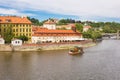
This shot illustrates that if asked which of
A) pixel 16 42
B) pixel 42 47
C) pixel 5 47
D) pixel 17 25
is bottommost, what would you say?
pixel 42 47

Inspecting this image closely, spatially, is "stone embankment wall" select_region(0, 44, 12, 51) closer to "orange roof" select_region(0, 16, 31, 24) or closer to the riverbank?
the riverbank

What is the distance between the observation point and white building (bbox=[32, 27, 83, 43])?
273 ft

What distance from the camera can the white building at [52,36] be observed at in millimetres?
83312

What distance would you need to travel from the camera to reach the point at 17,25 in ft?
266

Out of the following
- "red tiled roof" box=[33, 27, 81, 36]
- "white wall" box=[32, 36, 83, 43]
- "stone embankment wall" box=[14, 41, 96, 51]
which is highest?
"red tiled roof" box=[33, 27, 81, 36]

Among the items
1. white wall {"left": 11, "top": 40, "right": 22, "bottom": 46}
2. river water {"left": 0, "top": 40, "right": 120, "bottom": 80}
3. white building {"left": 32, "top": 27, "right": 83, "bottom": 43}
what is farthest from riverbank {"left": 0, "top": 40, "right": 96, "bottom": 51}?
river water {"left": 0, "top": 40, "right": 120, "bottom": 80}

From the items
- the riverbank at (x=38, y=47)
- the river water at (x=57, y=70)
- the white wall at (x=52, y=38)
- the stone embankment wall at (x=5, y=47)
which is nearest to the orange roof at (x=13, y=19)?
the white wall at (x=52, y=38)

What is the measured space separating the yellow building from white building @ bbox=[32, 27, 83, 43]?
2219mm

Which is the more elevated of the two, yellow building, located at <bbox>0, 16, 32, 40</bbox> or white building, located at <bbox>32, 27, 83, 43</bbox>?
yellow building, located at <bbox>0, 16, 32, 40</bbox>

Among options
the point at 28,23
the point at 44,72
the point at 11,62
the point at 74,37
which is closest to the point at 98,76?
the point at 44,72

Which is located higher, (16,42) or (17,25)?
(17,25)

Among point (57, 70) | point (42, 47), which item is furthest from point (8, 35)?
point (57, 70)

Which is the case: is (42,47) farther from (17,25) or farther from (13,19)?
(13,19)

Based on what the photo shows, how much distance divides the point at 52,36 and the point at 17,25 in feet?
35.1
